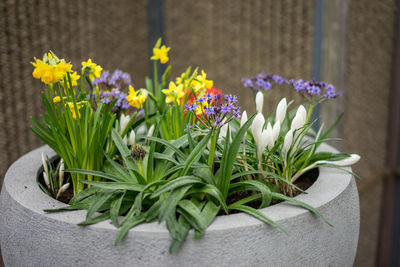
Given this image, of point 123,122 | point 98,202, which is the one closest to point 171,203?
point 98,202

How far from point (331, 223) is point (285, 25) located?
1.38 metres

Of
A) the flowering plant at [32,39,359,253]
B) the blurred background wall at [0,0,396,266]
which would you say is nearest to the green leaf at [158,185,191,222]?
the flowering plant at [32,39,359,253]

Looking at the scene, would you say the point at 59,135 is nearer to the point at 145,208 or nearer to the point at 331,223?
the point at 145,208

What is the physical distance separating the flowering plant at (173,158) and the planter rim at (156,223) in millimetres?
17

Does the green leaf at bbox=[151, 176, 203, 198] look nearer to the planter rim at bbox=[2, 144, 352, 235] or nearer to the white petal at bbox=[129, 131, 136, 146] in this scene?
the planter rim at bbox=[2, 144, 352, 235]

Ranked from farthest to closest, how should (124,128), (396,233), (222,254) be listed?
(396,233), (124,128), (222,254)

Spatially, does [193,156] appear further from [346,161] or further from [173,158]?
[346,161]

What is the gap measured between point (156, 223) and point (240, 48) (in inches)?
61.2

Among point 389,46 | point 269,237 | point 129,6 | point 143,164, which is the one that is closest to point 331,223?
point 269,237

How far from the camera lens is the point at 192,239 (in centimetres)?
66

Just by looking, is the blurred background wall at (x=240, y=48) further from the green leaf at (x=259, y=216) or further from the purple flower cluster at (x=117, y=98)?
the green leaf at (x=259, y=216)

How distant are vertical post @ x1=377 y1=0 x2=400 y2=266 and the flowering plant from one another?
1.31m

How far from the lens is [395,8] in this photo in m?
2.03

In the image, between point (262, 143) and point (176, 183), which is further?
point (262, 143)
